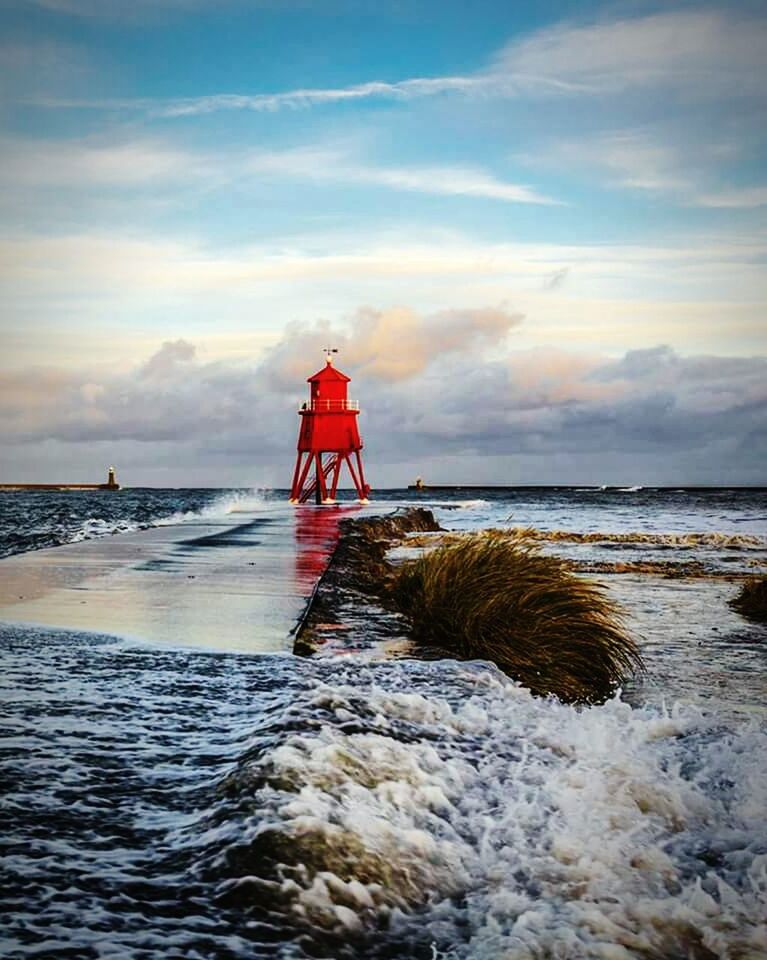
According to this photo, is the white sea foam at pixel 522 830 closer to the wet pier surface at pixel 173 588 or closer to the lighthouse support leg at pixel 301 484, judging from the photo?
the wet pier surface at pixel 173 588

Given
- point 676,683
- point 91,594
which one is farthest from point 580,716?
point 91,594

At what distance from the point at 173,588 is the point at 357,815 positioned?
22.2 ft

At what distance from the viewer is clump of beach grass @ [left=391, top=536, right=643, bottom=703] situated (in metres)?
7.32

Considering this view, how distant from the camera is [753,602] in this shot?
12.7m

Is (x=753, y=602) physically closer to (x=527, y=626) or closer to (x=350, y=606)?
(x=527, y=626)

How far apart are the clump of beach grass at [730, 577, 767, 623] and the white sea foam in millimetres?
7317

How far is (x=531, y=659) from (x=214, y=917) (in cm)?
487

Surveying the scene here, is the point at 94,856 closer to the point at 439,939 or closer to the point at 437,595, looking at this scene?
the point at 439,939

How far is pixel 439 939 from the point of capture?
112 inches

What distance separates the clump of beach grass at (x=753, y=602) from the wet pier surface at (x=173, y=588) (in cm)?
557

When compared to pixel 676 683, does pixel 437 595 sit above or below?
above

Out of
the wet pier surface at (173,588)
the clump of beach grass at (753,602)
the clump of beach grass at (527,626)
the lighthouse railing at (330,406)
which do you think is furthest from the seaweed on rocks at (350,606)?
the lighthouse railing at (330,406)

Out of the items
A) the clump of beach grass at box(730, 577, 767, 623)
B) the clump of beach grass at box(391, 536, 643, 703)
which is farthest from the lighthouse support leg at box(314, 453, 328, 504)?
the clump of beach grass at box(391, 536, 643, 703)

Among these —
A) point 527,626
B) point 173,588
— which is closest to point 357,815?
point 527,626
